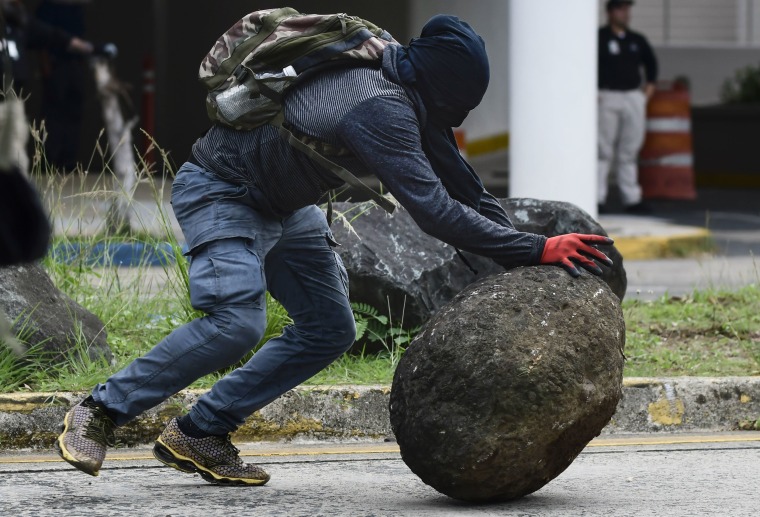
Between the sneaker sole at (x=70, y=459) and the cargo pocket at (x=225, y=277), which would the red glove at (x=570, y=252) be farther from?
the sneaker sole at (x=70, y=459)

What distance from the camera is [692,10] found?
69.9ft

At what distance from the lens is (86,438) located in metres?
4.24

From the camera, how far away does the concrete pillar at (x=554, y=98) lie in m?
10.2

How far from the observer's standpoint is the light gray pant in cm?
1398

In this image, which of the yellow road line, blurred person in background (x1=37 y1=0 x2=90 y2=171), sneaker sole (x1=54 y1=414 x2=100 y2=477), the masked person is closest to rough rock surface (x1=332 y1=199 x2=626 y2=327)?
the yellow road line

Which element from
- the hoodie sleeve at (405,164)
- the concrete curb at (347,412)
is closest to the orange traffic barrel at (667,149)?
the concrete curb at (347,412)

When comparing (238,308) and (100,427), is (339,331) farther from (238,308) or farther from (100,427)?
(100,427)

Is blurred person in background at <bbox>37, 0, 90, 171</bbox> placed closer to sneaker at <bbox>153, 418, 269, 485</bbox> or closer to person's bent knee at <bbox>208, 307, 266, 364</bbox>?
sneaker at <bbox>153, 418, 269, 485</bbox>

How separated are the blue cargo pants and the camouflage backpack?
0.85ft

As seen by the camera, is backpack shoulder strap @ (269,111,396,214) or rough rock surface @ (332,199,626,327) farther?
rough rock surface @ (332,199,626,327)

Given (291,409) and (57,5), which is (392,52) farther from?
(57,5)

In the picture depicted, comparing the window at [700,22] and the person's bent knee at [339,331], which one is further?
the window at [700,22]

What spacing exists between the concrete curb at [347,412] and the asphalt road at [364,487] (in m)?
0.11

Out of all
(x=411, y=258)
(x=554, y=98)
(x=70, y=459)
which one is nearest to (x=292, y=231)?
(x=70, y=459)
